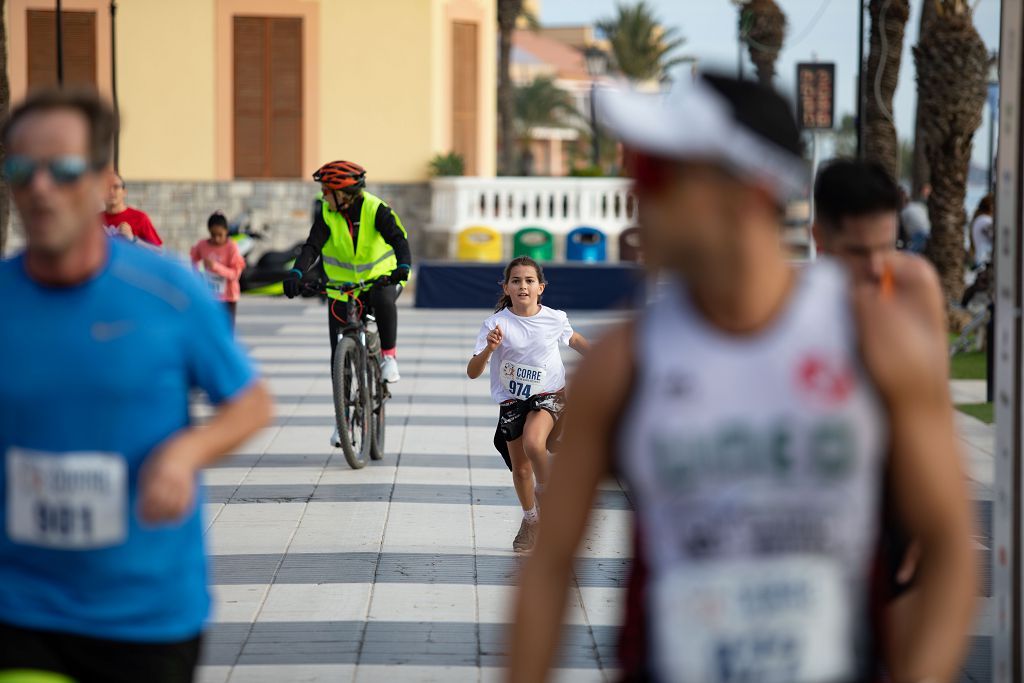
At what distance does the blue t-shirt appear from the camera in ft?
9.46

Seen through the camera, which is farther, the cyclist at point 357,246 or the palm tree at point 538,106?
the palm tree at point 538,106

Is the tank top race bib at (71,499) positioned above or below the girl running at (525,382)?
above

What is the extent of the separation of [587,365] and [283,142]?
3133cm

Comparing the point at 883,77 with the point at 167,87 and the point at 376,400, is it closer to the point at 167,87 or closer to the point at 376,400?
the point at 167,87

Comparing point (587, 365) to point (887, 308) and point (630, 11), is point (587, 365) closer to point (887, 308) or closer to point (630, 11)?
point (887, 308)

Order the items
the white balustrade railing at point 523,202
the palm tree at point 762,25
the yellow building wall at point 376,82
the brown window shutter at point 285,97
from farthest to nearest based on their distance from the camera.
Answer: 1. the palm tree at point 762,25
2. the yellow building wall at point 376,82
3. the brown window shutter at point 285,97
4. the white balustrade railing at point 523,202

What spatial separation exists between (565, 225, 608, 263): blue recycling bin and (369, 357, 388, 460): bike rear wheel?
19617 millimetres

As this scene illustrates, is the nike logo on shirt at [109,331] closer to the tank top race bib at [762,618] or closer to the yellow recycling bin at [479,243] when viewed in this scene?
the tank top race bib at [762,618]

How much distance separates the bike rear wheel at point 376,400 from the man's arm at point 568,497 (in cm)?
807

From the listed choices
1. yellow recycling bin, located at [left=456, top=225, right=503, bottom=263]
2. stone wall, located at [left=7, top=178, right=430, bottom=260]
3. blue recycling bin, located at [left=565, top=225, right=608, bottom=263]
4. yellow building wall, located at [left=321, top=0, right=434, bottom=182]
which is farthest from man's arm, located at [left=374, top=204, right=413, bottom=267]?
yellow building wall, located at [left=321, top=0, right=434, bottom=182]

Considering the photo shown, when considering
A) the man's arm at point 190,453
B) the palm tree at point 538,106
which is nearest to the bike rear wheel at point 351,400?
the man's arm at point 190,453

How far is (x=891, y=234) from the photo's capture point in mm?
4082

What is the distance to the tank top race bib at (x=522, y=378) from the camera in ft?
25.4

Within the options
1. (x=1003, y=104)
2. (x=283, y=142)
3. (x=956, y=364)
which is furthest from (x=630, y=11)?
(x=1003, y=104)
